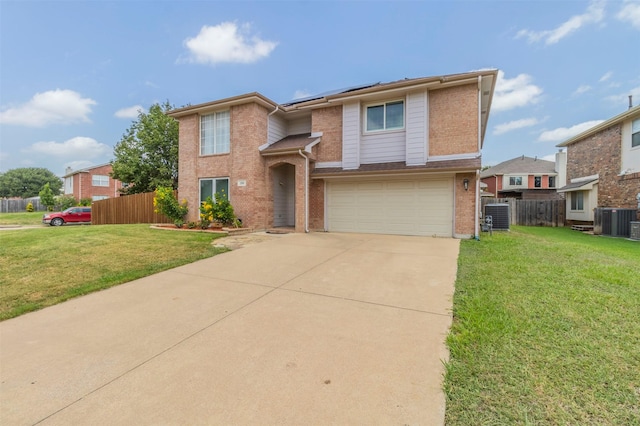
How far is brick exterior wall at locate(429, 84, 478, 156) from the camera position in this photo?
31.2ft

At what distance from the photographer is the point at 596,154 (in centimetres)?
1608

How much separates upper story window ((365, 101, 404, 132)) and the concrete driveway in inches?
290

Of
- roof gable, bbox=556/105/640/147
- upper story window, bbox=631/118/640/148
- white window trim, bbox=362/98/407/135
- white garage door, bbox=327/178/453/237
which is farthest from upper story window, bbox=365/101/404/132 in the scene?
upper story window, bbox=631/118/640/148

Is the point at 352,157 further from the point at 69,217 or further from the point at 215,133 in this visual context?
the point at 69,217

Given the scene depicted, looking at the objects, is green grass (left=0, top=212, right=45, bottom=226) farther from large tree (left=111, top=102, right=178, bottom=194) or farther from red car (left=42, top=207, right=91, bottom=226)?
large tree (left=111, top=102, right=178, bottom=194)

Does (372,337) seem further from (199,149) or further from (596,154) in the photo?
(596,154)

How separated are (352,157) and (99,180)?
39658mm

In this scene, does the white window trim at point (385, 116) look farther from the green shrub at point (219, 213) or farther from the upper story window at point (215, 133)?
the green shrub at point (219, 213)

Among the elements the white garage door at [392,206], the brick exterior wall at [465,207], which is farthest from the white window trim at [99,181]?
the brick exterior wall at [465,207]

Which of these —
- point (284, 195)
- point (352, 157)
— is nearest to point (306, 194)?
point (352, 157)

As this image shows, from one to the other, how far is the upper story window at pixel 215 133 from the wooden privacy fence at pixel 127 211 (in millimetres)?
5515

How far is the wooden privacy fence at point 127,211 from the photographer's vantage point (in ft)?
52.7

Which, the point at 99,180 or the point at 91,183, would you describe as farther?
the point at 99,180

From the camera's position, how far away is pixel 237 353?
2.73 metres
